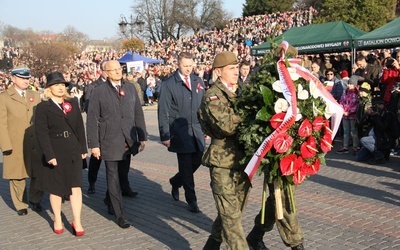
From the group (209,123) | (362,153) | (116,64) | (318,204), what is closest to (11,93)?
(116,64)

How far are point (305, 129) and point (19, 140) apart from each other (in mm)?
4981

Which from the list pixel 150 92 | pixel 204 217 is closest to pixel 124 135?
pixel 204 217

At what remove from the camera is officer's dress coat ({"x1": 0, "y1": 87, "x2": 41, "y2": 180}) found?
24.1 ft

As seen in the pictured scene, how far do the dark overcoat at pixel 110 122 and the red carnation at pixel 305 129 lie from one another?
10.1ft

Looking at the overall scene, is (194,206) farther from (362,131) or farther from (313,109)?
(362,131)

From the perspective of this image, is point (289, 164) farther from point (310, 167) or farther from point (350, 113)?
point (350, 113)

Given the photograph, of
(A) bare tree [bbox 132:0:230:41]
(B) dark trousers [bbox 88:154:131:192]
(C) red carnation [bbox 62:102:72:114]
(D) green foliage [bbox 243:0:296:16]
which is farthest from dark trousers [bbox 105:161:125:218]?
(A) bare tree [bbox 132:0:230:41]

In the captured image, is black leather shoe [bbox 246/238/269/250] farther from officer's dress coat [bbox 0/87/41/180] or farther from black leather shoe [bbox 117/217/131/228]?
officer's dress coat [bbox 0/87/41/180]

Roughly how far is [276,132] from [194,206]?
310 cm

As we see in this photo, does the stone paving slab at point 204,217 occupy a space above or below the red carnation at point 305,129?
below

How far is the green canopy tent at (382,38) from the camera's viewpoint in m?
13.1

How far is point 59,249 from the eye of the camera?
18.4 feet

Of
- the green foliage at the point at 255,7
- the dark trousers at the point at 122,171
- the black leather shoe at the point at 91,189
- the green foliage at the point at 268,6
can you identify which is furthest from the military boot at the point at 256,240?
the green foliage at the point at 255,7

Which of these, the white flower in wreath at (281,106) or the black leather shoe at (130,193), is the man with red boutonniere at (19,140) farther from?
the white flower in wreath at (281,106)
